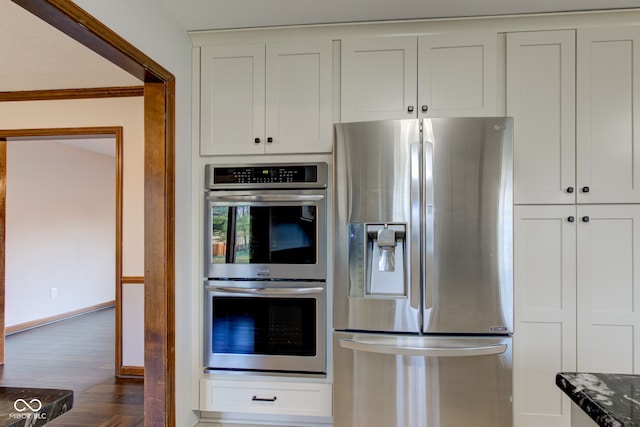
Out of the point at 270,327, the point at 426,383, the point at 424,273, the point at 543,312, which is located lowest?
the point at 426,383

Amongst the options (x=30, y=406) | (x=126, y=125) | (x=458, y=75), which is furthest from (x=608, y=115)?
(x=126, y=125)

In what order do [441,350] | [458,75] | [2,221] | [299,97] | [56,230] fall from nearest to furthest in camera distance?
1. [441,350]
2. [458,75]
3. [299,97]
4. [2,221]
5. [56,230]

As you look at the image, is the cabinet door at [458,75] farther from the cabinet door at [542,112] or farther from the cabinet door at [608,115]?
the cabinet door at [608,115]

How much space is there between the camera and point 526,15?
1932 mm

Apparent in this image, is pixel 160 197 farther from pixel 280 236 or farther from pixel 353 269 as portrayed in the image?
pixel 353 269

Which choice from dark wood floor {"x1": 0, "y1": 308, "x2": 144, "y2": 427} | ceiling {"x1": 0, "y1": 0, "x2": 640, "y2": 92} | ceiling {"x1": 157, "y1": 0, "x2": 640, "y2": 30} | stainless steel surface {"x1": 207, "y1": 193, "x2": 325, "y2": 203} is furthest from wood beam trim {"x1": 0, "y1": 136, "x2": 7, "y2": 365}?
stainless steel surface {"x1": 207, "y1": 193, "x2": 325, "y2": 203}

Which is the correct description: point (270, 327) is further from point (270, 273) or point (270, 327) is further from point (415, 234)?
point (415, 234)

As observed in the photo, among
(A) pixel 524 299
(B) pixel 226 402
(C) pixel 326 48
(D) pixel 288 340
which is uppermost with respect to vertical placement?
(C) pixel 326 48

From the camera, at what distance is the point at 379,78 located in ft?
6.65

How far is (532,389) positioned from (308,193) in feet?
5.33

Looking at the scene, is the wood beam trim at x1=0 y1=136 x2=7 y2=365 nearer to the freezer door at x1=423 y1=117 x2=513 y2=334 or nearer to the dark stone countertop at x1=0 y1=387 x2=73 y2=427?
the dark stone countertop at x1=0 y1=387 x2=73 y2=427

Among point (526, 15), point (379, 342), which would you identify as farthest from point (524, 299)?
point (526, 15)

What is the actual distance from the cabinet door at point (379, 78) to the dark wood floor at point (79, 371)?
2499 mm

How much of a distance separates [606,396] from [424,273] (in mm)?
1003
